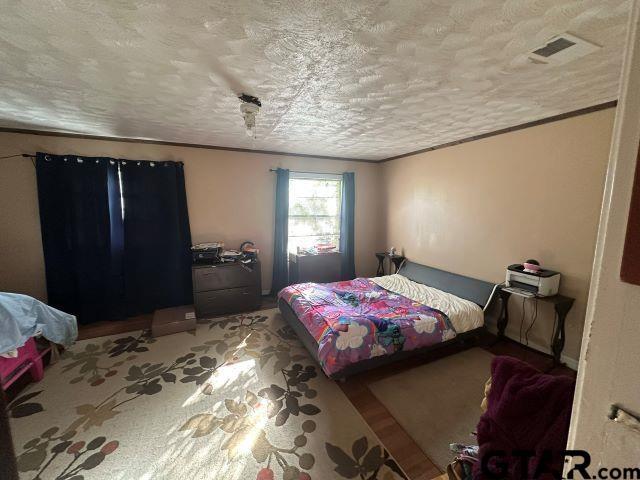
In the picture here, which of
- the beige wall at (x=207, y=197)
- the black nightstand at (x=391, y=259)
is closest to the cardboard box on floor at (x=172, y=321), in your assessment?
the beige wall at (x=207, y=197)

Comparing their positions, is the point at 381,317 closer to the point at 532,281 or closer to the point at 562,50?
the point at 532,281

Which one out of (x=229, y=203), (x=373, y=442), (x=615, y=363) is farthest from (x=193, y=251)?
(x=615, y=363)

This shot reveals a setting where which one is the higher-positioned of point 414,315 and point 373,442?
point 414,315

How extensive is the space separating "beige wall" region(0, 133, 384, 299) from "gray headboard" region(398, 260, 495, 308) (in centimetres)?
112

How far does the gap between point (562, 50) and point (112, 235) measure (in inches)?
176

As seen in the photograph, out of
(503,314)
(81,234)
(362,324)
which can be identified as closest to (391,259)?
(503,314)

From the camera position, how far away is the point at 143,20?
3.94 ft

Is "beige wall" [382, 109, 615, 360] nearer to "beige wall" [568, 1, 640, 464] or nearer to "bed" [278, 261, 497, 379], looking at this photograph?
"bed" [278, 261, 497, 379]

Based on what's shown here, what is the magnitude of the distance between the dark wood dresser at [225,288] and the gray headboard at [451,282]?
2.30m

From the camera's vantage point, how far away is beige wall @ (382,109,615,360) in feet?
7.72

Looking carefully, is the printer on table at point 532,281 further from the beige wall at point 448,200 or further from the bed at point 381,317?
the bed at point 381,317

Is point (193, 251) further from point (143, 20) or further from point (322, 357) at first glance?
point (143, 20)

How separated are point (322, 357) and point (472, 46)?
89.9 inches

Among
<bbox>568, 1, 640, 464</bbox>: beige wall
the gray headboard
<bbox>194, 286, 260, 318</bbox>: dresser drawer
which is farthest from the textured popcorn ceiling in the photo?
<bbox>194, 286, 260, 318</bbox>: dresser drawer
